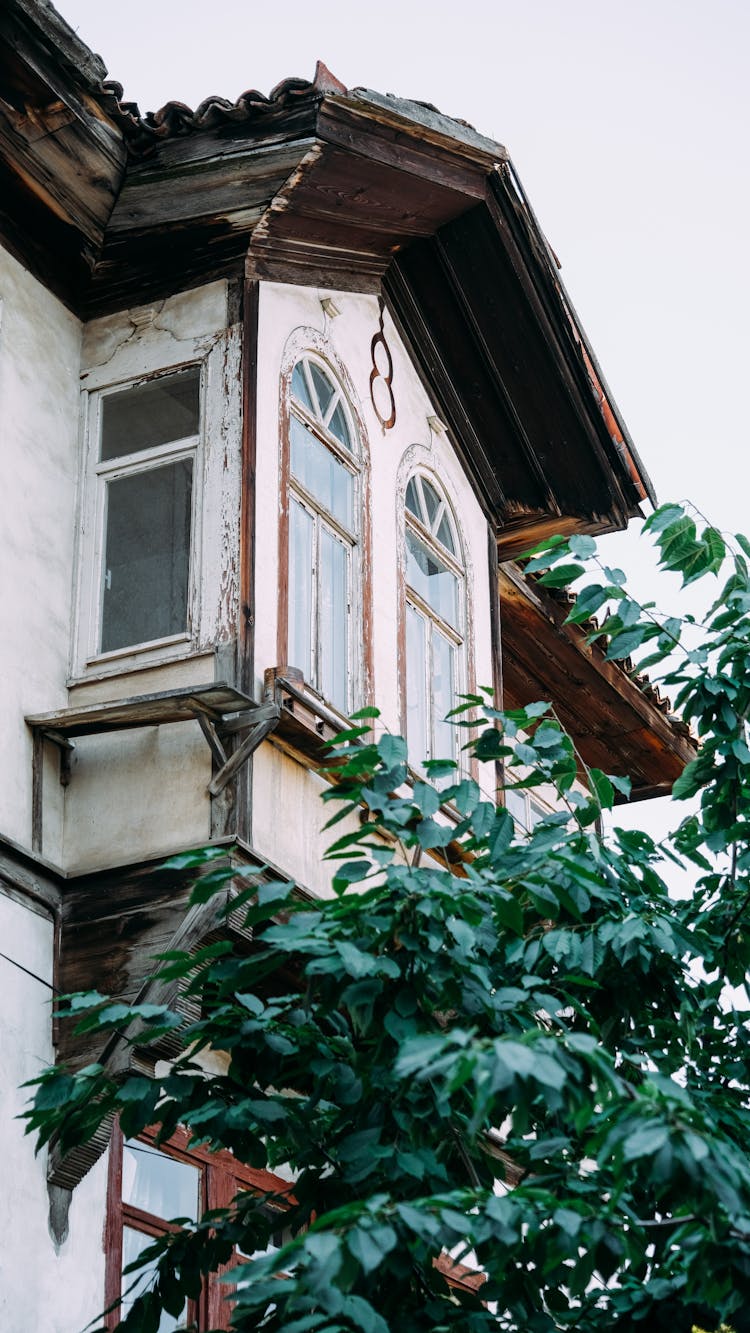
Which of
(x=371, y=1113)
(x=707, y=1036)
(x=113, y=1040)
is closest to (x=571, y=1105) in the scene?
(x=371, y=1113)

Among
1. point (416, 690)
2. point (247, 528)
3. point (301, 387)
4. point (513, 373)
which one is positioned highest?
point (513, 373)

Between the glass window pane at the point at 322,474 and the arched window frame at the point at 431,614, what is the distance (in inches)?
18.6

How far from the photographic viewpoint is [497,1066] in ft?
13.4

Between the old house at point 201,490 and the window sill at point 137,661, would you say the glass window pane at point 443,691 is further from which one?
the window sill at point 137,661

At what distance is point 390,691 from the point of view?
8.59 metres

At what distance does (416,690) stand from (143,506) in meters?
1.65

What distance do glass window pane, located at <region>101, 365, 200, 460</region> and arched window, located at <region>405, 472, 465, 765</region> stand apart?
1.50 metres

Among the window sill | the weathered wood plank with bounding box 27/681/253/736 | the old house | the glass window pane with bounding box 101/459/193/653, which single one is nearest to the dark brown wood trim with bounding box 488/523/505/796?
the old house

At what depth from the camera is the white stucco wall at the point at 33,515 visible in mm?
7184

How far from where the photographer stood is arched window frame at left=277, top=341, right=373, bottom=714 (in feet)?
26.0

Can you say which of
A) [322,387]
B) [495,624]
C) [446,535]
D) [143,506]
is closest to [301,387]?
[322,387]

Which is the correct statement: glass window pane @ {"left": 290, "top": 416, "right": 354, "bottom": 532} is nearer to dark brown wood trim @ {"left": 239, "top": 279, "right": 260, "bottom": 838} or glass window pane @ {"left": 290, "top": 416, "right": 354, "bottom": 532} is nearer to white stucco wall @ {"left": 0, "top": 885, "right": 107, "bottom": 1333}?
dark brown wood trim @ {"left": 239, "top": 279, "right": 260, "bottom": 838}

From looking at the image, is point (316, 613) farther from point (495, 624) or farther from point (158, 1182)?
point (158, 1182)

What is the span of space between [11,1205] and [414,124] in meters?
5.01
